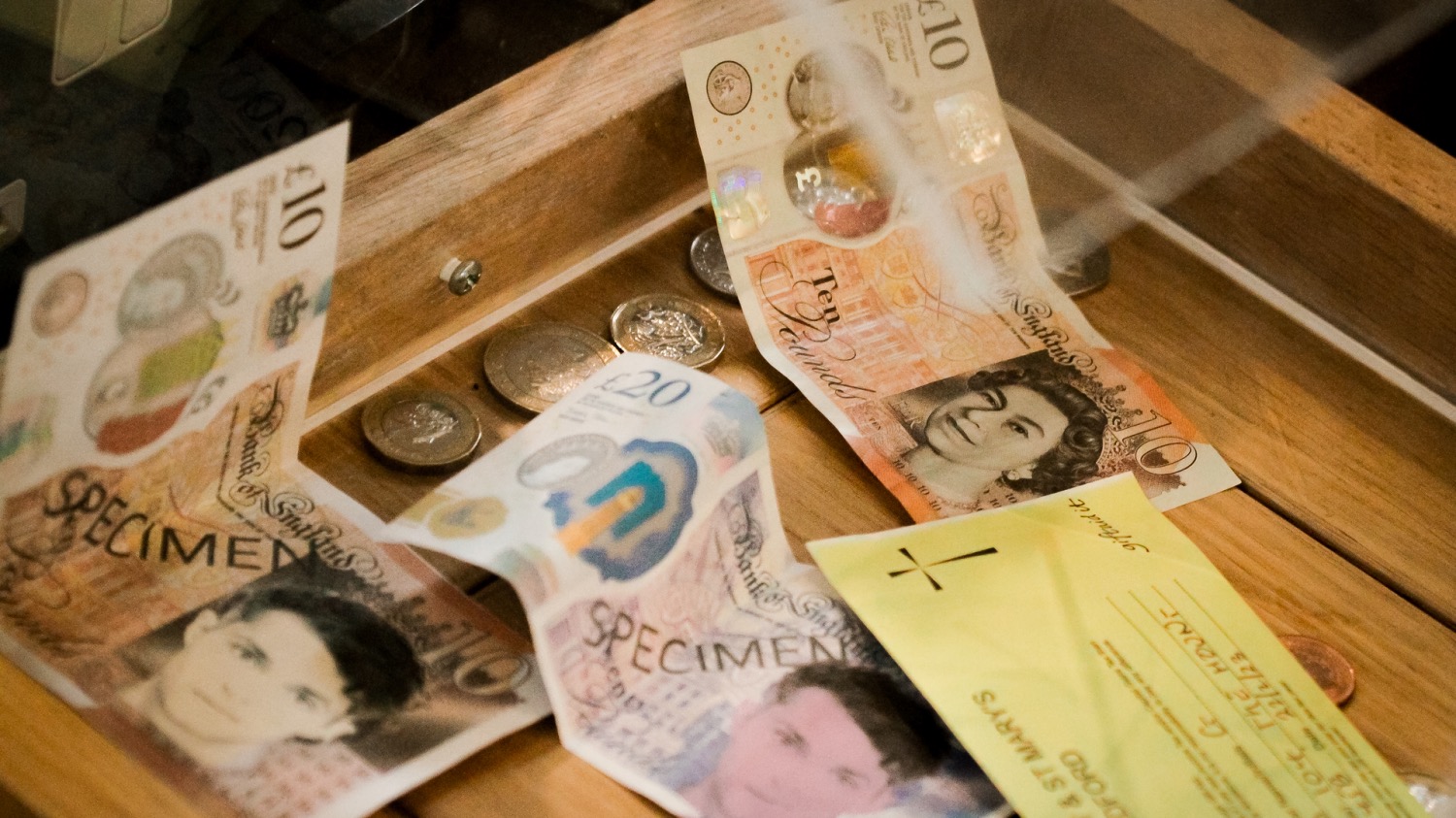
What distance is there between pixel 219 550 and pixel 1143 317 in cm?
62

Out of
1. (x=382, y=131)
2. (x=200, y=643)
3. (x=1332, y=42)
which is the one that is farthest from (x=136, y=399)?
(x=1332, y=42)

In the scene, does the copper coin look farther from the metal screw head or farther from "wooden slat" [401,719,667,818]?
the metal screw head

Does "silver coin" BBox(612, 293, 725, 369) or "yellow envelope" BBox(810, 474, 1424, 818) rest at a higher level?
"silver coin" BBox(612, 293, 725, 369)

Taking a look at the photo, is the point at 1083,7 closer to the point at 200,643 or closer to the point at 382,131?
the point at 382,131

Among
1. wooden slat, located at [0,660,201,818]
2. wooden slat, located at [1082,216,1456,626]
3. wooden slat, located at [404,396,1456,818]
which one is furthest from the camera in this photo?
→ wooden slat, located at [1082,216,1456,626]

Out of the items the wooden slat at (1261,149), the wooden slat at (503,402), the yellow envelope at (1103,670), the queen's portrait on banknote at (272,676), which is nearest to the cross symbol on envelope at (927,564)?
the yellow envelope at (1103,670)

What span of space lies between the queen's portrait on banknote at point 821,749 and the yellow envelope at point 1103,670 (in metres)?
0.02

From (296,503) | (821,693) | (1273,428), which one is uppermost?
(296,503)

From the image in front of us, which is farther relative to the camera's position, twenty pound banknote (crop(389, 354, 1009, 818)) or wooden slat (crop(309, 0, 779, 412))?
wooden slat (crop(309, 0, 779, 412))

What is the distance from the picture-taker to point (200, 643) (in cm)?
63

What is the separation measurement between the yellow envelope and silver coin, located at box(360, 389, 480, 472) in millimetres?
210

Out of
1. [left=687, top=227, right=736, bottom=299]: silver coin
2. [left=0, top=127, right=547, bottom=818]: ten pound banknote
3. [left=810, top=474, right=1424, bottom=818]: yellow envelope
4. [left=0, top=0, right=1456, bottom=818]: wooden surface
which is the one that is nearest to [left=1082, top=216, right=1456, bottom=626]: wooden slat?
[left=0, top=0, right=1456, bottom=818]: wooden surface

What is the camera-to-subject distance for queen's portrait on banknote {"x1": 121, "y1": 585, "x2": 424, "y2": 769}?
0.60 m

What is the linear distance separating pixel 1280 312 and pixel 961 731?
1.51 feet
